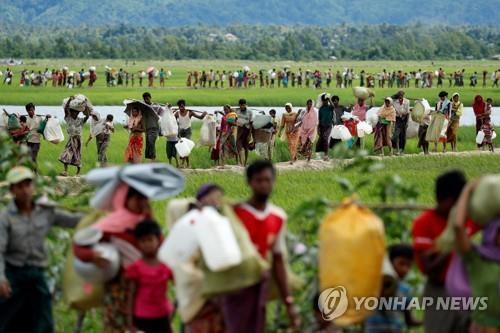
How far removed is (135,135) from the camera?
21000 mm

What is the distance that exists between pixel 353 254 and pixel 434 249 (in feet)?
1.54

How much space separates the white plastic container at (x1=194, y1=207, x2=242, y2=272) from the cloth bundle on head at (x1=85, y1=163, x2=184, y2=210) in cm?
61

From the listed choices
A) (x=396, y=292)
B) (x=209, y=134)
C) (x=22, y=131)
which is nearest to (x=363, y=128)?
(x=209, y=134)

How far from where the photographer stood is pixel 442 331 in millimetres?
7492

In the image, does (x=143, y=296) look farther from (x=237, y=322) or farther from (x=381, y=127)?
(x=381, y=127)

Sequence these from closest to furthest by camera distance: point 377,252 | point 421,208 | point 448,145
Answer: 1. point 377,252
2. point 421,208
3. point 448,145

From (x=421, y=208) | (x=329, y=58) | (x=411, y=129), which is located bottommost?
(x=329, y=58)

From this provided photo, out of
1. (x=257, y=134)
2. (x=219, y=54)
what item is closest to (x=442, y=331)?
(x=257, y=134)

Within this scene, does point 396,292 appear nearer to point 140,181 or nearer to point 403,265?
point 403,265

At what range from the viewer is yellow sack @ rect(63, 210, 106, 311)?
26.6ft

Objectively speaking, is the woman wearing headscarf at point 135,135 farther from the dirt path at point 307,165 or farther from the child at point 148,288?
the child at point 148,288

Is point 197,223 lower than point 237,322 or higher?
higher

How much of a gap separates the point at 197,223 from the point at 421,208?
4.58ft

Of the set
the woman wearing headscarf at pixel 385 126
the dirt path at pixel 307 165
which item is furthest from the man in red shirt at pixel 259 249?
the woman wearing headscarf at pixel 385 126
